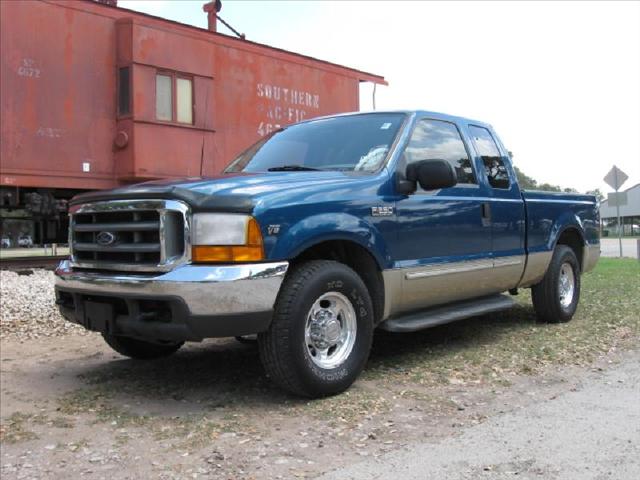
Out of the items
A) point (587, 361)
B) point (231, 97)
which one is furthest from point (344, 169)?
point (231, 97)

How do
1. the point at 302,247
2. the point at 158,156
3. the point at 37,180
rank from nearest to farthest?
the point at 302,247
the point at 37,180
the point at 158,156

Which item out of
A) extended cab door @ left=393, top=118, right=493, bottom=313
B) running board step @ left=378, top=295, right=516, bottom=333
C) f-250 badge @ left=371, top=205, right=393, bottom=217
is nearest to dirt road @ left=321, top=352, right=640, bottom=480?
running board step @ left=378, top=295, right=516, bottom=333

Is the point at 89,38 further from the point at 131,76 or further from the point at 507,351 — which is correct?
the point at 507,351

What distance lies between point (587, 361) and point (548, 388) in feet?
3.05

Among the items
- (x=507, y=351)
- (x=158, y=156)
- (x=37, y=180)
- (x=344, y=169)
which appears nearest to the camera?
(x=344, y=169)

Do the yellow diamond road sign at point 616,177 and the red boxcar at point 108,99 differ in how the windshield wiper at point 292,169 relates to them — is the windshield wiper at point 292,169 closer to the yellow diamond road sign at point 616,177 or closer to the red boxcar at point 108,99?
the red boxcar at point 108,99

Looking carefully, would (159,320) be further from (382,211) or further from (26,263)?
(26,263)

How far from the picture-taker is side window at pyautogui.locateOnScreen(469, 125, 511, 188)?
5773mm

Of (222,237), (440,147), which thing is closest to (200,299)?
(222,237)

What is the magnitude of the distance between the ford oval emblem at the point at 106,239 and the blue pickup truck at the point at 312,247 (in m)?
0.01

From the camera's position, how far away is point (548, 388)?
4262mm

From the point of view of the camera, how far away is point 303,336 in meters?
3.83

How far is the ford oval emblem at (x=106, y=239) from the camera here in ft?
13.2

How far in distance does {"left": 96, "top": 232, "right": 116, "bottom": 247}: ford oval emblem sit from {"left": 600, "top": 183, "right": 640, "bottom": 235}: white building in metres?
64.4
